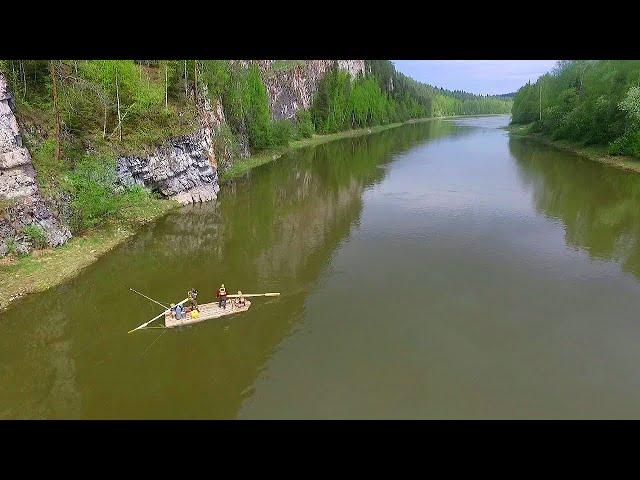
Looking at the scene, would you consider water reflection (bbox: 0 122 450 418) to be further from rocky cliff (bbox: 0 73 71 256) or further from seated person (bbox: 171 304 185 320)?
rocky cliff (bbox: 0 73 71 256)

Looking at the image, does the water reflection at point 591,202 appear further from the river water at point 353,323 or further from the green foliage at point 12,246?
the green foliage at point 12,246

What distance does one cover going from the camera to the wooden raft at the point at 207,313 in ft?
69.3

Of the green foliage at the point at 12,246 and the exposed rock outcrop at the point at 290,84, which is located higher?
the exposed rock outcrop at the point at 290,84

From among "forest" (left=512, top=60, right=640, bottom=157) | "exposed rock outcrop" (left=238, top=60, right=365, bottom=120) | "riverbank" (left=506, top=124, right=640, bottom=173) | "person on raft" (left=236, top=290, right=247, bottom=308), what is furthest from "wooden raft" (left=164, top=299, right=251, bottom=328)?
"exposed rock outcrop" (left=238, top=60, right=365, bottom=120)

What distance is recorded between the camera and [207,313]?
21.8 metres

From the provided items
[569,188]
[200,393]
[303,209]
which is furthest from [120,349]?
[569,188]

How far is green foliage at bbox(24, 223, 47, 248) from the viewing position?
2553 centimetres

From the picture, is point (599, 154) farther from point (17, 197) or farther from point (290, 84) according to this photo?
point (17, 197)

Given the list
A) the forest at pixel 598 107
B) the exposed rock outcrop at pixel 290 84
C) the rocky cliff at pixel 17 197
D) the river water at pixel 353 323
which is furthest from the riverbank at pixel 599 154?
the rocky cliff at pixel 17 197

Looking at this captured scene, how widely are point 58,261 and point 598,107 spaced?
76.5 m

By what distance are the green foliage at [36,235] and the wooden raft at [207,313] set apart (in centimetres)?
1079

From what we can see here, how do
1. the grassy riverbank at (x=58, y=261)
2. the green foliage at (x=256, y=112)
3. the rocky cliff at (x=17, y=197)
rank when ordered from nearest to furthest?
the grassy riverbank at (x=58, y=261), the rocky cliff at (x=17, y=197), the green foliage at (x=256, y=112)
